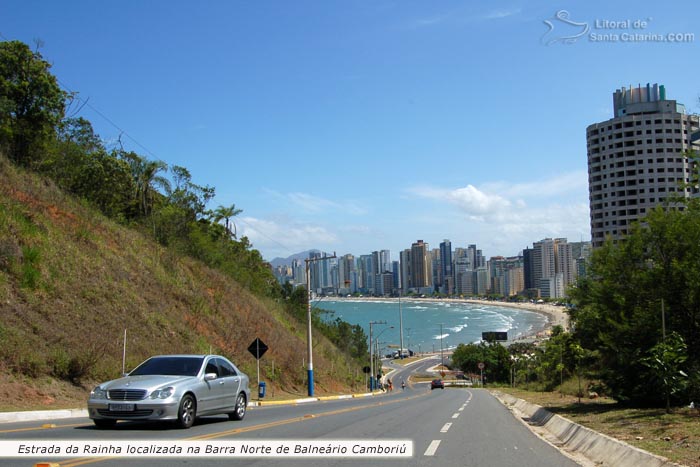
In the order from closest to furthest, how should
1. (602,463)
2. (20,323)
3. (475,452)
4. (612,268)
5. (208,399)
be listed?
(602,463)
(475,452)
(208,399)
(612,268)
(20,323)

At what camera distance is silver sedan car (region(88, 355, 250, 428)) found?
11.9 m

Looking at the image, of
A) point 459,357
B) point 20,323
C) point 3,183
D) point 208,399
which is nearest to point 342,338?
point 459,357

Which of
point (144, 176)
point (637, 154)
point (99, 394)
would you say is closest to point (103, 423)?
point (99, 394)

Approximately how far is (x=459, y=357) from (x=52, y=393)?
118 meters

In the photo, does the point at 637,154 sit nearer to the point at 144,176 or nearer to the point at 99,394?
the point at 144,176

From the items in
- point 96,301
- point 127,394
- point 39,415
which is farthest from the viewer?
point 96,301

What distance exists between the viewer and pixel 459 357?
131375 millimetres

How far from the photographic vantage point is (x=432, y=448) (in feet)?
35.3

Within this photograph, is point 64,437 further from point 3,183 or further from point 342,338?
point 342,338

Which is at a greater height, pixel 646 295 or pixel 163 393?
pixel 646 295

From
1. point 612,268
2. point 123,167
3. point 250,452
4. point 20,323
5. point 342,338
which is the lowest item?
point 342,338

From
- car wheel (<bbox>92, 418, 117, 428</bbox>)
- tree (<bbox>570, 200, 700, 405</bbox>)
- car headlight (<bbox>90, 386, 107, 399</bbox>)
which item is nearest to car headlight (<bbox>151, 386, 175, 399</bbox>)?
car headlight (<bbox>90, 386, 107, 399</bbox>)

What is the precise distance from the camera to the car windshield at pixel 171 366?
13461 mm

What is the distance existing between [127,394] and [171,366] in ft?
5.54
